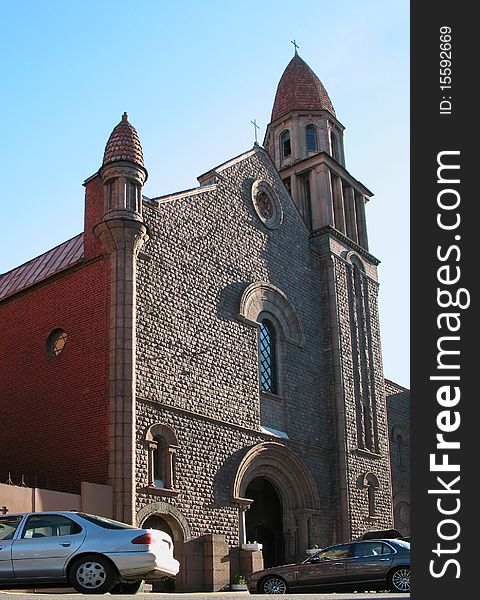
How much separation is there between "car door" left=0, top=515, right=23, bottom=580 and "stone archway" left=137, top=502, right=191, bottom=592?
8.80 metres

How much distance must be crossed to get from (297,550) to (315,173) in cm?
1593

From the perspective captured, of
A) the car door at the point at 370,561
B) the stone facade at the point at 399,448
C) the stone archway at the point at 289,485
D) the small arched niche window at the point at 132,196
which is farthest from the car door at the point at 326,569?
the stone facade at the point at 399,448

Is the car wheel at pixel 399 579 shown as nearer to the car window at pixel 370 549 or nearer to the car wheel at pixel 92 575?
the car window at pixel 370 549

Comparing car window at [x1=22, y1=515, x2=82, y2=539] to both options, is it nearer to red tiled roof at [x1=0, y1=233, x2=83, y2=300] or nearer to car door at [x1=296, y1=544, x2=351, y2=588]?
car door at [x1=296, y1=544, x2=351, y2=588]

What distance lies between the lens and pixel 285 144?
37.8 m

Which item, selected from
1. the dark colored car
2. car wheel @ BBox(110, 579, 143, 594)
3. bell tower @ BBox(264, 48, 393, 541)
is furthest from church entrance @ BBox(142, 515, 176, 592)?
car wheel @ BBox(110, 579, 143, 594)

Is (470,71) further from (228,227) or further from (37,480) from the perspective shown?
(228,227)

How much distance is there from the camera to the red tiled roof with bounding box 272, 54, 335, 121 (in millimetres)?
37812

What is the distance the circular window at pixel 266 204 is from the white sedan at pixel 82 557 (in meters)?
19.2

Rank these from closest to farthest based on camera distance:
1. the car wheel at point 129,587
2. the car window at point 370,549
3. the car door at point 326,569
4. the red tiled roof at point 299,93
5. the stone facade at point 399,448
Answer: the car wheel at point 129,587 < the car window at point 370,549 < the car door at point 326,569 < the red tiled roof at point 299,93 < the stone facade at point 399,448

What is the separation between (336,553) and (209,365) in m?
9.34

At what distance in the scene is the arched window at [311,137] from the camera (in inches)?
1454

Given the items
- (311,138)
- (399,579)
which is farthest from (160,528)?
(311,138)

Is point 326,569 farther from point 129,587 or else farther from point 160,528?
point 160,528
